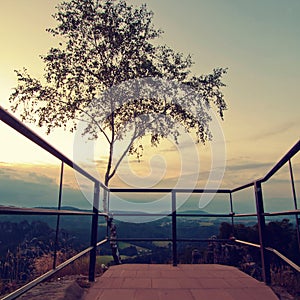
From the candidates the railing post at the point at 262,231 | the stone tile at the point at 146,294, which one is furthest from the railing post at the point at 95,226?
the railing post at the point at 262,231

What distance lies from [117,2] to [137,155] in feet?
14.6

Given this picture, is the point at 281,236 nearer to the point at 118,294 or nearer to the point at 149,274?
the point at 149,274

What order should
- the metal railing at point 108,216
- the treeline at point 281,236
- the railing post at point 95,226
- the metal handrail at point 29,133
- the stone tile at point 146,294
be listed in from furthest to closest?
the treeline at point 281,236 < the railing post at point 95,226 < the stone tile at point 146,294 < the metal railing at point 108,216 < the metal handrail at point 29,133

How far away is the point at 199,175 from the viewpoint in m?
6.36

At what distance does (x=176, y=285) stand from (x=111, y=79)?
19.8 feet

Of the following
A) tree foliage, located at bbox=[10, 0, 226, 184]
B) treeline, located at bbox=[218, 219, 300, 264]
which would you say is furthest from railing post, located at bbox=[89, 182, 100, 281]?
treeline, located at bbox=[218, 219, 300, 264]

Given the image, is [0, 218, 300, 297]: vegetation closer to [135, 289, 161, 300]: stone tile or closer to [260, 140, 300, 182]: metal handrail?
[135, 289, 161, 300]: stone tile

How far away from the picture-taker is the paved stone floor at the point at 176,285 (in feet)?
7.57

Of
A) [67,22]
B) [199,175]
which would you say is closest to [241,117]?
[199,175]

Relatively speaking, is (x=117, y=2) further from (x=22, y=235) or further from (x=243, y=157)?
(x=22, y=235)

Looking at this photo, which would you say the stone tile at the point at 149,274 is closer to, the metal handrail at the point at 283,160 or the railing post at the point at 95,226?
the railing post at the point at 95,226

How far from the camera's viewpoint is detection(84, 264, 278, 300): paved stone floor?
2.31m

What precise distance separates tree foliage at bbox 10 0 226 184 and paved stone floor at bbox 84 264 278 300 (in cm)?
438

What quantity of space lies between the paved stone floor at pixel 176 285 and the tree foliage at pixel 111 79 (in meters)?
4.38
